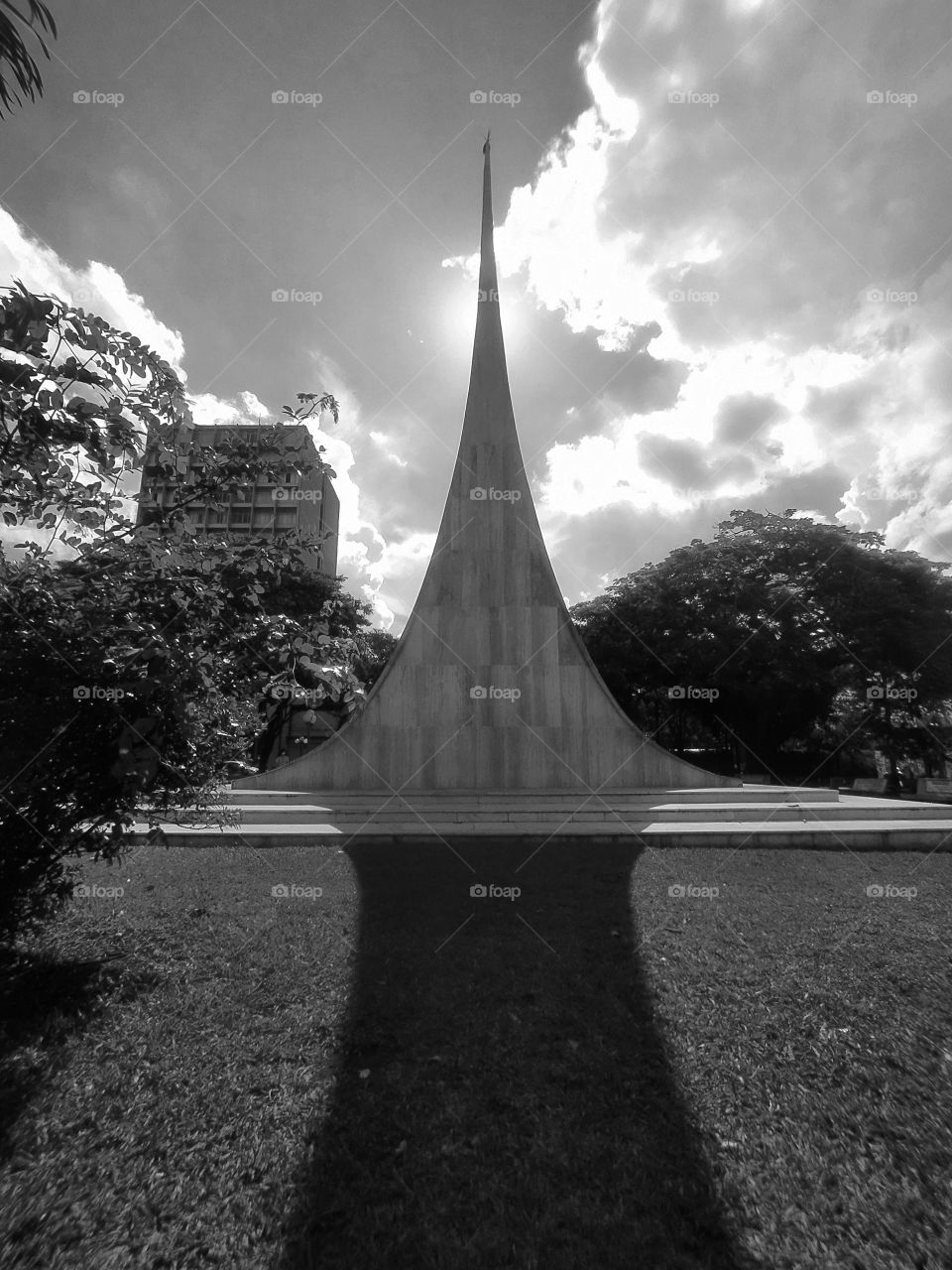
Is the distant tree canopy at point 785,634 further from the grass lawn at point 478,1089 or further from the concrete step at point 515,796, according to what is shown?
the grass lawn at point 478,1089

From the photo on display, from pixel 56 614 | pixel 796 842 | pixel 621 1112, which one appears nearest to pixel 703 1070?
pixel 621 1112

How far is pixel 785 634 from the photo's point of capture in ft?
86.3

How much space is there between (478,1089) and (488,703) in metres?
10.9

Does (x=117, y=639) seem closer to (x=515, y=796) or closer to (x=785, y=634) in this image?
(x=515, y=796)

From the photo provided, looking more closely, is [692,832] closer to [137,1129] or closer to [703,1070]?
[703,1070]

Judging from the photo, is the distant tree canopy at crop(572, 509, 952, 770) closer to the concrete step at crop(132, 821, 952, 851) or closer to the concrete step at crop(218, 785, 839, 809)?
the concrete step at crop(218, 785, 839, 809)

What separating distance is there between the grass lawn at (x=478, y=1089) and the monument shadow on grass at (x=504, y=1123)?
0.01 metres

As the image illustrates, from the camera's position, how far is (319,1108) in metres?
3.18

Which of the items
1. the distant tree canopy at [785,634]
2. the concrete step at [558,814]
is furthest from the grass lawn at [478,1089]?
the distant tree canopy at [785,634]

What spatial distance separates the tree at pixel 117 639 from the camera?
3.53m

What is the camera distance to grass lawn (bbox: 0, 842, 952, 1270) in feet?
7.96

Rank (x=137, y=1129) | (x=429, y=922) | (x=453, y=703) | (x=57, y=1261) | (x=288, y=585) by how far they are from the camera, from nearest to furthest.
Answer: (x=57, y=1261) < (x=137, y=1129) < (x=429, y=922) < (x=453, y=703) < (x=288, y=585)

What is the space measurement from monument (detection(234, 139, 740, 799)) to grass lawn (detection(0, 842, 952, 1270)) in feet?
24.7

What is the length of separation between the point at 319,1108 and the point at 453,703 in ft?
36.2
